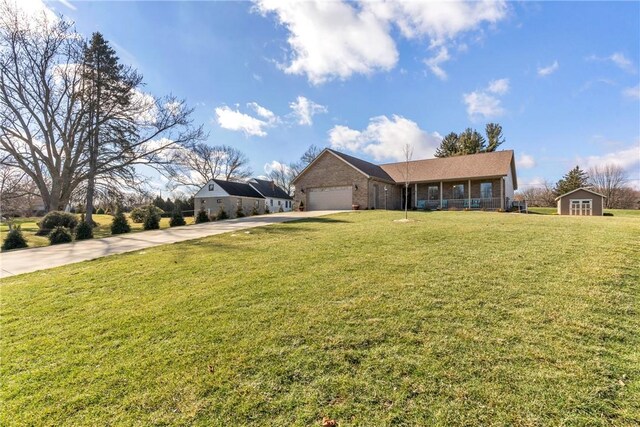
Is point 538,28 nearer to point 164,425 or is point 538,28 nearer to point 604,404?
point 604,404

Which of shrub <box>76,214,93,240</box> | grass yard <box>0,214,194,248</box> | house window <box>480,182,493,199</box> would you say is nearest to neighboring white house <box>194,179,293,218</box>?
grass yard <box>0,214,194,248</box>

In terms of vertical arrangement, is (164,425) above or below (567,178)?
below

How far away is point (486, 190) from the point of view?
77.7ft

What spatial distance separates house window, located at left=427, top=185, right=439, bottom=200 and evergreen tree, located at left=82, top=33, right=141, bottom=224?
24.1m

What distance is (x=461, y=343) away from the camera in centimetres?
323

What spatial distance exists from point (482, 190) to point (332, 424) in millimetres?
25302

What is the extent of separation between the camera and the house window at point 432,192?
1006 inches

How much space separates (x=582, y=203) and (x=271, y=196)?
1466 inches

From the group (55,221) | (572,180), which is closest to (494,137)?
(572,180)

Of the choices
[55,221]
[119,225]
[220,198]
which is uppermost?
[220,198]

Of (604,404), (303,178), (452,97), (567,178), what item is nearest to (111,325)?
(604,404)

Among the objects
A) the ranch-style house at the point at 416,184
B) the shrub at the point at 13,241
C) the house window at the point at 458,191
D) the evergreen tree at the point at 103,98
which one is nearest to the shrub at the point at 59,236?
the shrub at the point at 13,241

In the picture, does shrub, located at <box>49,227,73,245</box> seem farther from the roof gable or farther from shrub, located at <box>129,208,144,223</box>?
the roof gable

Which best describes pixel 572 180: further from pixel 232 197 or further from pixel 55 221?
pixel 55 221
